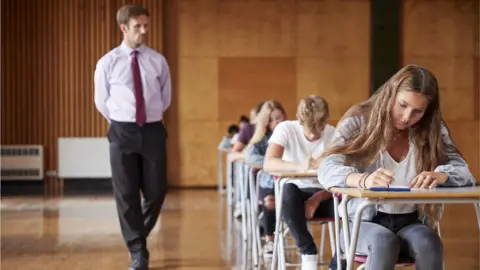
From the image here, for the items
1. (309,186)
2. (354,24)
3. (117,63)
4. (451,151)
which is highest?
(354,24)

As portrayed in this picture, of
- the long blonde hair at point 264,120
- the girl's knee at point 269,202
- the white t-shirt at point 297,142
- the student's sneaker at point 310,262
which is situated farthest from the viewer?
the long blonde hair at point 264,120

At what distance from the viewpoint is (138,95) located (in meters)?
5.19

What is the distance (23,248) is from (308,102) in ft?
8.72

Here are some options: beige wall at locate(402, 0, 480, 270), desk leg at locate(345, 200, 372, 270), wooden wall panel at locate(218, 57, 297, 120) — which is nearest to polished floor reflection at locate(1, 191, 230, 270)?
desk leg at locate(345, 200, 372, 270)

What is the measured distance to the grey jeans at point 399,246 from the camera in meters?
2.87

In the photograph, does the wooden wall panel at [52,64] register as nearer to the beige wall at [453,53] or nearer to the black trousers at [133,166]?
the beige wall at [453,53]

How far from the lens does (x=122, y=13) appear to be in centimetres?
518

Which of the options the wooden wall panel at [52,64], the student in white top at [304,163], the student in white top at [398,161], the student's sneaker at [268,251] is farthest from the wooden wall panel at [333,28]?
the student in white top at [398,161]

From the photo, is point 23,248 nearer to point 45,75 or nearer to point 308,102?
point 308,102

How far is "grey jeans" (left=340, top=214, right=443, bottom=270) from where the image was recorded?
287 centimetres

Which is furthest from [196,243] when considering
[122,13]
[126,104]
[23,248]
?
[122,13]

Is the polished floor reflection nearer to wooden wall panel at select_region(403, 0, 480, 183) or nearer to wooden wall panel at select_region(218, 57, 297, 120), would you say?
wooden wall panel at select_region(218, 57, 297, 120)

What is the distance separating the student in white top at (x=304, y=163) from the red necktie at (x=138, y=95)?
83 centimetres

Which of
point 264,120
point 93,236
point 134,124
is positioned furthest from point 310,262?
point 93,236
